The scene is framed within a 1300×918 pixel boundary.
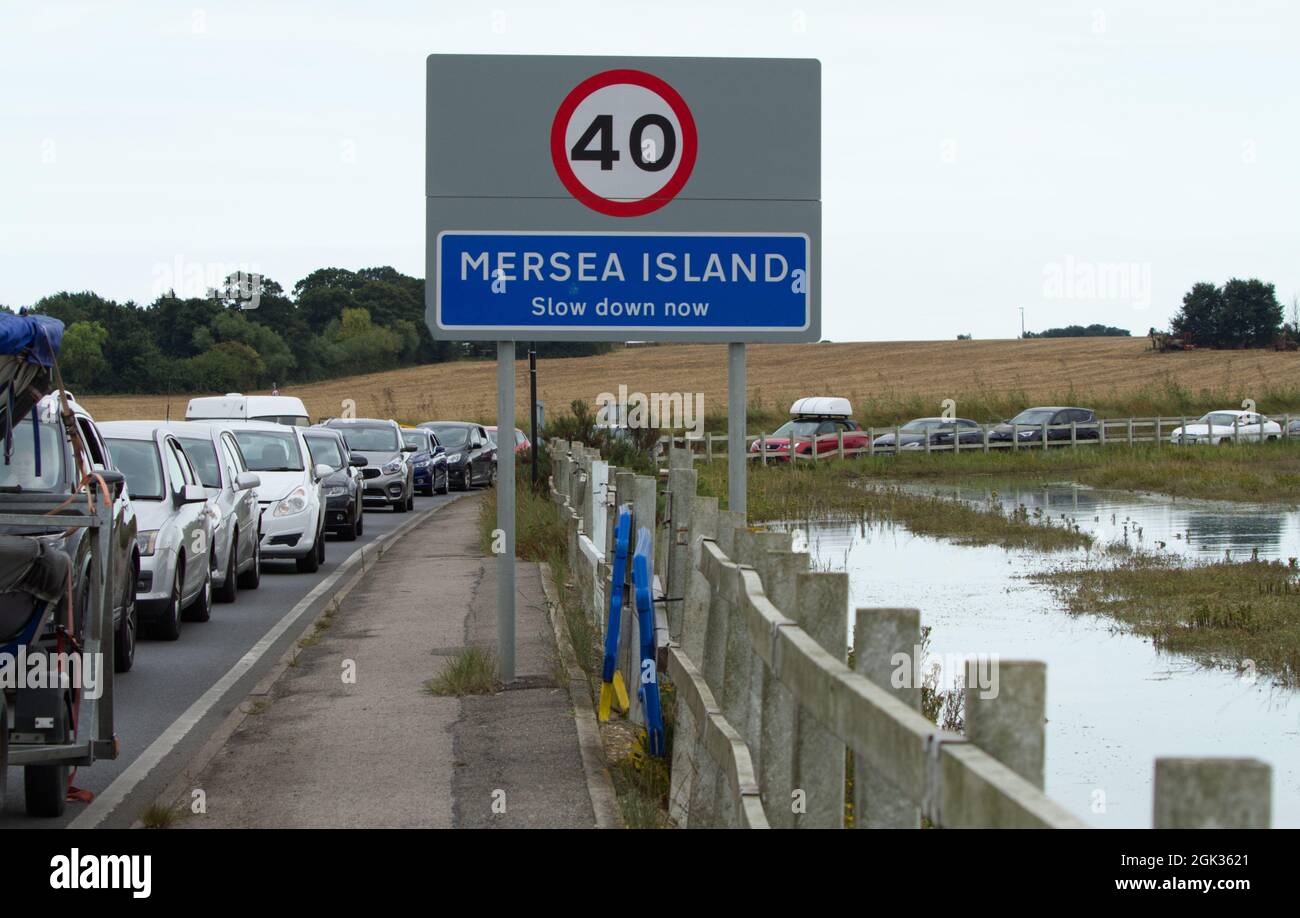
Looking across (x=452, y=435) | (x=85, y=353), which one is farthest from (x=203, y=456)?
(x=85, y=353)

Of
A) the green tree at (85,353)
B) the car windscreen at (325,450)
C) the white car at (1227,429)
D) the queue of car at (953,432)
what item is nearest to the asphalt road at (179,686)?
the car windscreen at (325,450)

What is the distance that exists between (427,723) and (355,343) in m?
95.6

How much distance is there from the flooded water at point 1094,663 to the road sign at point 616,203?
308cm

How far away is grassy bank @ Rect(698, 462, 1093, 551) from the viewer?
28047mm

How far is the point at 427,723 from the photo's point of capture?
9.69 m

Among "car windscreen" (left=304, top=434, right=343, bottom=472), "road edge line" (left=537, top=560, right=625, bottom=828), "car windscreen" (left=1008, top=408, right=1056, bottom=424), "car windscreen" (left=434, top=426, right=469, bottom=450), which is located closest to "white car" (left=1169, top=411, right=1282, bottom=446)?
"car windscreen" (left=1008, top=408, right=1056, bottom=424)

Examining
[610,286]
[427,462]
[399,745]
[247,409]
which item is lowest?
[399,745]

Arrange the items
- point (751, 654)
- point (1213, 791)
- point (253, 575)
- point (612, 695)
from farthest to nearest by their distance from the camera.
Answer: point (253, 575) → point (612, 695) → point (751, 654) → point (1213, 791)

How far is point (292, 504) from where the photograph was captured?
1973cm

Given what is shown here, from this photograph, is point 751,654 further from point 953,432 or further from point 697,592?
point 953,432

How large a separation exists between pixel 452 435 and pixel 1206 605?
1134 inches

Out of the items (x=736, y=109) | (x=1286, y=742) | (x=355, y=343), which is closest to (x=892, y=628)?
(x=736, y=109)

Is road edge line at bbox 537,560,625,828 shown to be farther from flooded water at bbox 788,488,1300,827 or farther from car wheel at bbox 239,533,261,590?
car wheel at bbox 239,533,261,590
